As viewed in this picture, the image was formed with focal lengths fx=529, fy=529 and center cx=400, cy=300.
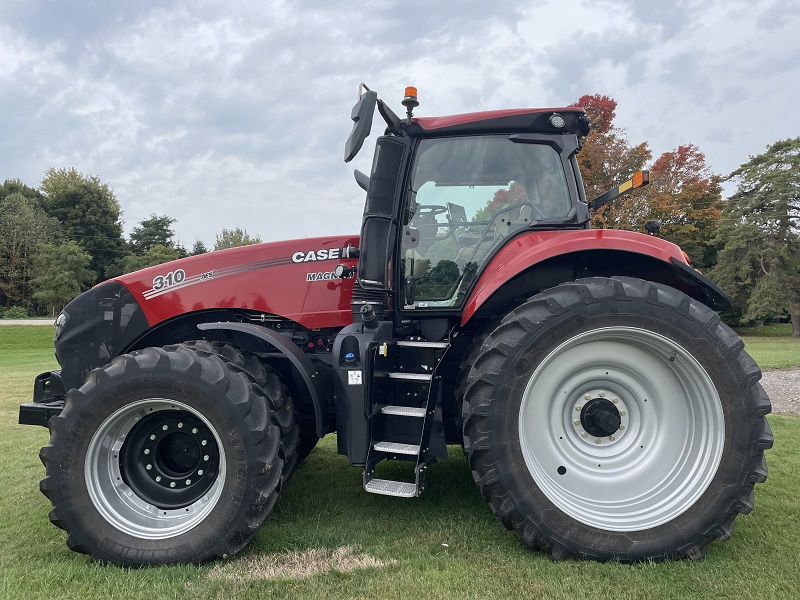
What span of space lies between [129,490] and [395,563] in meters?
1.53

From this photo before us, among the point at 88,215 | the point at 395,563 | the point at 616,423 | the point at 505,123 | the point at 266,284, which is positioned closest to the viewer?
the point at 395,563

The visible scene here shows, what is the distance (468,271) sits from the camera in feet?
10.7

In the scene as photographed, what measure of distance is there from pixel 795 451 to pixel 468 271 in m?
3.72

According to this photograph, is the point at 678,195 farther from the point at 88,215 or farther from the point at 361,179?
the point at 88,215

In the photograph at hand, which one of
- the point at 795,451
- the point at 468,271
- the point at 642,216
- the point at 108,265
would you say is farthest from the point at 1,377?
the point at 108,265

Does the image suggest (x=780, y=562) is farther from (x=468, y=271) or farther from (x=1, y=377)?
(x=1, y=377)

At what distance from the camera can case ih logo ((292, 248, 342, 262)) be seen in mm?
3607

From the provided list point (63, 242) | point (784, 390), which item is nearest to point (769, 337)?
point (784, 390)

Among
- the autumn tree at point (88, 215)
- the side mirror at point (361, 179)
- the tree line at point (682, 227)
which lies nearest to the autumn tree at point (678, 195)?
the tree line at point (682, 227)

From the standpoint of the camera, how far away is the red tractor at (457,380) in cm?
267

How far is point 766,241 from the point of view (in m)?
28.3

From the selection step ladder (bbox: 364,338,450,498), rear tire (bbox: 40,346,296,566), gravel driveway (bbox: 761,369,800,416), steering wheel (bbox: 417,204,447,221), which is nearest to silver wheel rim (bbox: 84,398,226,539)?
rear tire (bbox: 40,346,296,566)

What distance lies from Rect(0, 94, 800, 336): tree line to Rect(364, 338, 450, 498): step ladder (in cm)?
1590

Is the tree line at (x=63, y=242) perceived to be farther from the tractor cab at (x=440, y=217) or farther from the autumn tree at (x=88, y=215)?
the tractor cab at (x=440, y=217)
